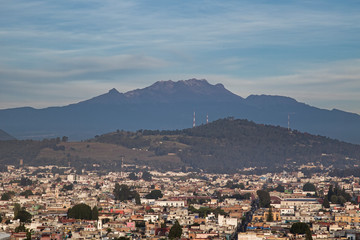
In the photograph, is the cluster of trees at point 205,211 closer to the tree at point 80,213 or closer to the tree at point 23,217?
the tree at point 80,213

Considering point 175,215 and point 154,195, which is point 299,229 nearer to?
point 175,215

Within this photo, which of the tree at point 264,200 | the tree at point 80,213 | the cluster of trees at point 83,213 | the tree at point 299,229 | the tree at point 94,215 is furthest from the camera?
the tree at point 264,200

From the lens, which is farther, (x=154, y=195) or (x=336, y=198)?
(x=154, y=195)

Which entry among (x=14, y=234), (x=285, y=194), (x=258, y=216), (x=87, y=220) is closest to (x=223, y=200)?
(x=285, y=194)

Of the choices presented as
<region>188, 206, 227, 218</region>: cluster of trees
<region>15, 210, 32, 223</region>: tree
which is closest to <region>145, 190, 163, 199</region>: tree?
<region>188, 206, 227, 218</region>: cluster of trees

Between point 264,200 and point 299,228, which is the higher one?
point 264,200

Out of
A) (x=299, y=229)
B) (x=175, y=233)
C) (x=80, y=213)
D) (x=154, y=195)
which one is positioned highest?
→ (x=154, y=195)

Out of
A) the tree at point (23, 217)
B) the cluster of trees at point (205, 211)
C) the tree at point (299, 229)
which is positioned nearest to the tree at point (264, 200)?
the cluster of trees at point (205, 211)

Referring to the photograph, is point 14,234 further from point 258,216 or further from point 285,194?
point 285,194

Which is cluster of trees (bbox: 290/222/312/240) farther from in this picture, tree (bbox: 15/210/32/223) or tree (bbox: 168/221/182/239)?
tree (bbox: 15/210/32/223)

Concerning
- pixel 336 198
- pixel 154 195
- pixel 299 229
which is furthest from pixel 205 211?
pixel 154 195

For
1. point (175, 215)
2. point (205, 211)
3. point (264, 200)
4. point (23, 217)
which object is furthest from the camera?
point (264, 200)
